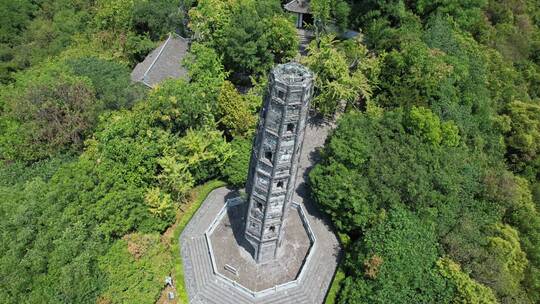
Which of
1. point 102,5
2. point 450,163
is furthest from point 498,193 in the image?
point 102,5

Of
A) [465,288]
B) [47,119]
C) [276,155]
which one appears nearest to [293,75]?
[276,155]

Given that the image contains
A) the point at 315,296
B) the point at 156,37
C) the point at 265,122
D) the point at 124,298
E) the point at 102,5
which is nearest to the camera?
the point at 265,122

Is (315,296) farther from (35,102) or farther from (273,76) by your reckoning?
(35,102)

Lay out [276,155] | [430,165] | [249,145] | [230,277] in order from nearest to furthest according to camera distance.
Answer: [276,155]
[230,277]
[430,165]
[249,145]

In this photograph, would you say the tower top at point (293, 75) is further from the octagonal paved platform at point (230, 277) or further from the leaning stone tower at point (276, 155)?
the octagonal paved platform at point (230, 277)

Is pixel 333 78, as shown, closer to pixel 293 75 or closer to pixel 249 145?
pixel 249 145

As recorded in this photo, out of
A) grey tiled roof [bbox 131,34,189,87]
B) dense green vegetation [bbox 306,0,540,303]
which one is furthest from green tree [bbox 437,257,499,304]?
grey tiled roof [bbox 131,34,189,87]

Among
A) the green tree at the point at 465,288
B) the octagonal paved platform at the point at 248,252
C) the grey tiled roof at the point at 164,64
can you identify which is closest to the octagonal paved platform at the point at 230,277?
the octagonal paved platform at the point at 248,252
